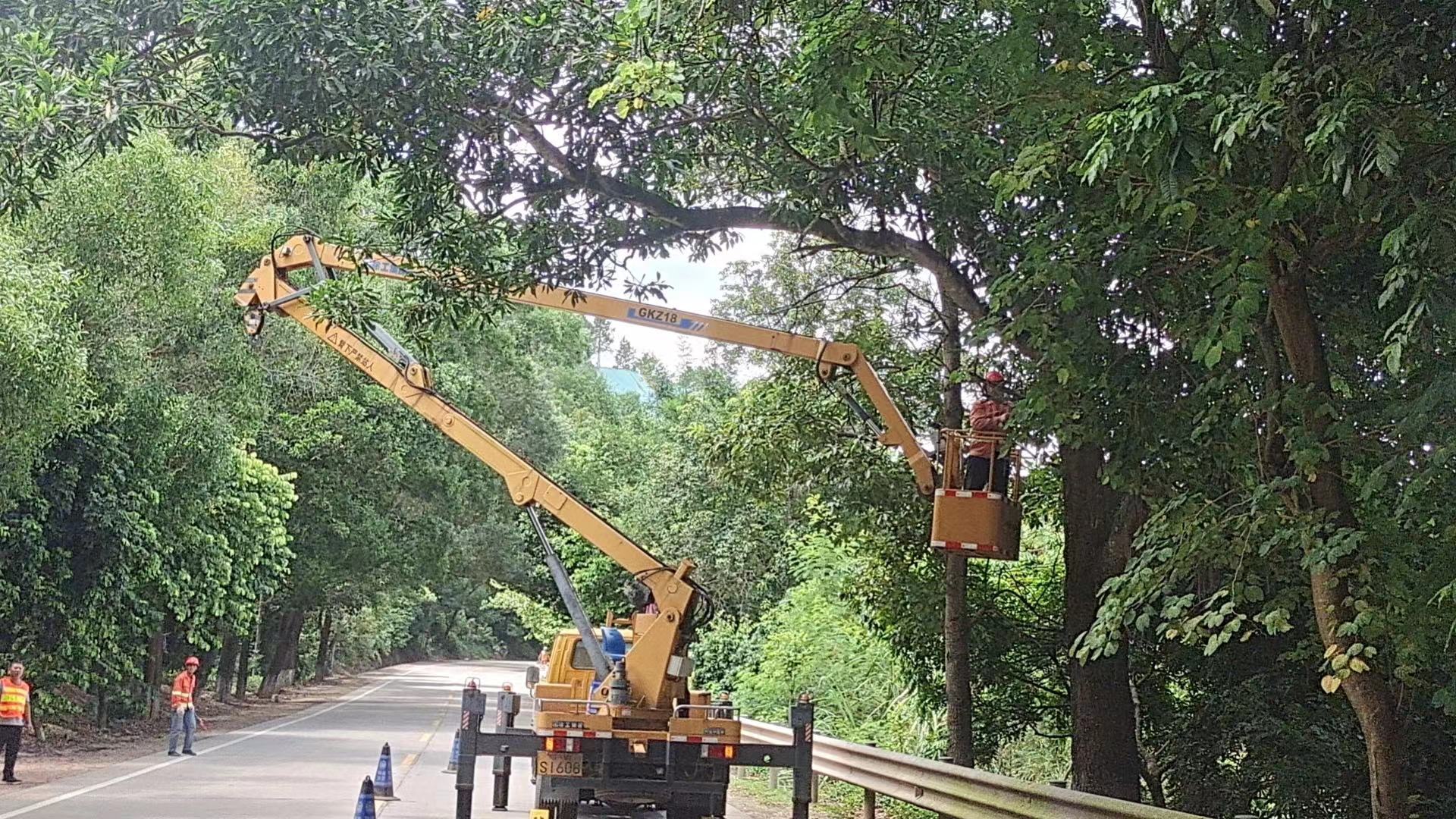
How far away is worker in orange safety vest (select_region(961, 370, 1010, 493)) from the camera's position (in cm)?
1289

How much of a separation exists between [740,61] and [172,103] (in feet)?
16.1

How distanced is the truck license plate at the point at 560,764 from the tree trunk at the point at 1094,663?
14.6 feet

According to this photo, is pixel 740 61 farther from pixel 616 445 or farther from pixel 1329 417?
pixel 616 445

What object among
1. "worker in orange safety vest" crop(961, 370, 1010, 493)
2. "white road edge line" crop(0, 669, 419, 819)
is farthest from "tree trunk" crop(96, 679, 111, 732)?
"worker in orange safety vest" crop(961, 370, 1010, 493)

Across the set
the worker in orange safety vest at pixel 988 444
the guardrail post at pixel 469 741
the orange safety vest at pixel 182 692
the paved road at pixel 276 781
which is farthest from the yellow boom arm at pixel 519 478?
the orange safety vest at pixel 182 692

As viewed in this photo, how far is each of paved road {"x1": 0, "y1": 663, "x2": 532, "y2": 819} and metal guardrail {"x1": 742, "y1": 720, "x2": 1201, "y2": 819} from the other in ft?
12.9

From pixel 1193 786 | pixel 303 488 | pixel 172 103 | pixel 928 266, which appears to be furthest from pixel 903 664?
pixel 303 488

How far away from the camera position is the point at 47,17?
12625mm

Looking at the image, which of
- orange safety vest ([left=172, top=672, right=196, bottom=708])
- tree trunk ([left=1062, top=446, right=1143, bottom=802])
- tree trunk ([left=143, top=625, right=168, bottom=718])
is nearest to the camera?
tree trunk ([left=1062, top=446, right=1143, bottom=802])

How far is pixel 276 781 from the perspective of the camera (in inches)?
767

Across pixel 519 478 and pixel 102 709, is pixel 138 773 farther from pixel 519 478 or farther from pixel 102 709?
pixel 102 709

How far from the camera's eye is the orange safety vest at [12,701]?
18.8 metres

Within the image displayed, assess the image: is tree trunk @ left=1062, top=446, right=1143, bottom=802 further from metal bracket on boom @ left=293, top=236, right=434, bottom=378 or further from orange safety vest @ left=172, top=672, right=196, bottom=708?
orange safety vest @ left=172, top=672, right=196, bottom=708

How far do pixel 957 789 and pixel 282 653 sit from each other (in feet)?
151
